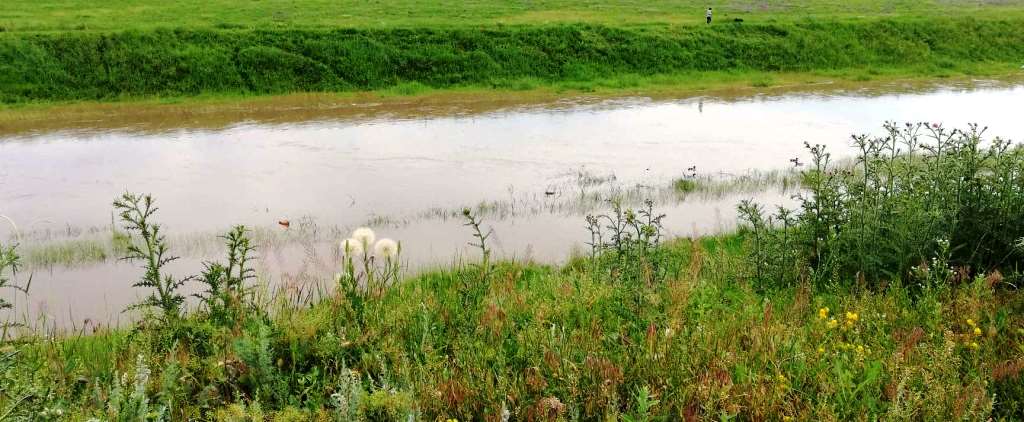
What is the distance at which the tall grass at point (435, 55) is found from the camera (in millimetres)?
20594

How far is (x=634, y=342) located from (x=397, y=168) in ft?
30.2

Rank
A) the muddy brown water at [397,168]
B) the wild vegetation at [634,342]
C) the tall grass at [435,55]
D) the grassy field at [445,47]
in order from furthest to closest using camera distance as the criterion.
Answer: the grassy field at [445,47]
the tall grass at [435,55]
the muddy brown water at [397,168]
the wild vegetation at [634,342]

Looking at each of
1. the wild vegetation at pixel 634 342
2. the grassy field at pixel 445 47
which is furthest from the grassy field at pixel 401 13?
the wild vegetation at pixel 634 342

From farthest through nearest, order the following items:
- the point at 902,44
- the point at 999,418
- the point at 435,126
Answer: the point at 902,44
the point at 435,126
the point at 999,418

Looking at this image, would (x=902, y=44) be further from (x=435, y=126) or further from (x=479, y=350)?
(x=479, y=350)

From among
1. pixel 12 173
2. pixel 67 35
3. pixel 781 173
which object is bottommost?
pixel 781 173

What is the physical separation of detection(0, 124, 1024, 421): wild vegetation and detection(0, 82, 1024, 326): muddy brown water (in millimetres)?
2779

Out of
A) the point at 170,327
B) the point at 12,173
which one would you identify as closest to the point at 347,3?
the point at 12,173

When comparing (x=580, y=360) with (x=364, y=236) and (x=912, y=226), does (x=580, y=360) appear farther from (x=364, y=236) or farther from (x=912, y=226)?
(x=912, y=226)

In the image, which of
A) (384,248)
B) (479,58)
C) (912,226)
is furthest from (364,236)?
(479,58)

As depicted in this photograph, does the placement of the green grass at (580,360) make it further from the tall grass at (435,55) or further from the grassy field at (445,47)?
the grassy field at (445,47)

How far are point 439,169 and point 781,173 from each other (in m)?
5.69

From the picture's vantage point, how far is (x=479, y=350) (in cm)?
394

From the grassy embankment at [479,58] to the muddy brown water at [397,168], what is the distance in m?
3.28
